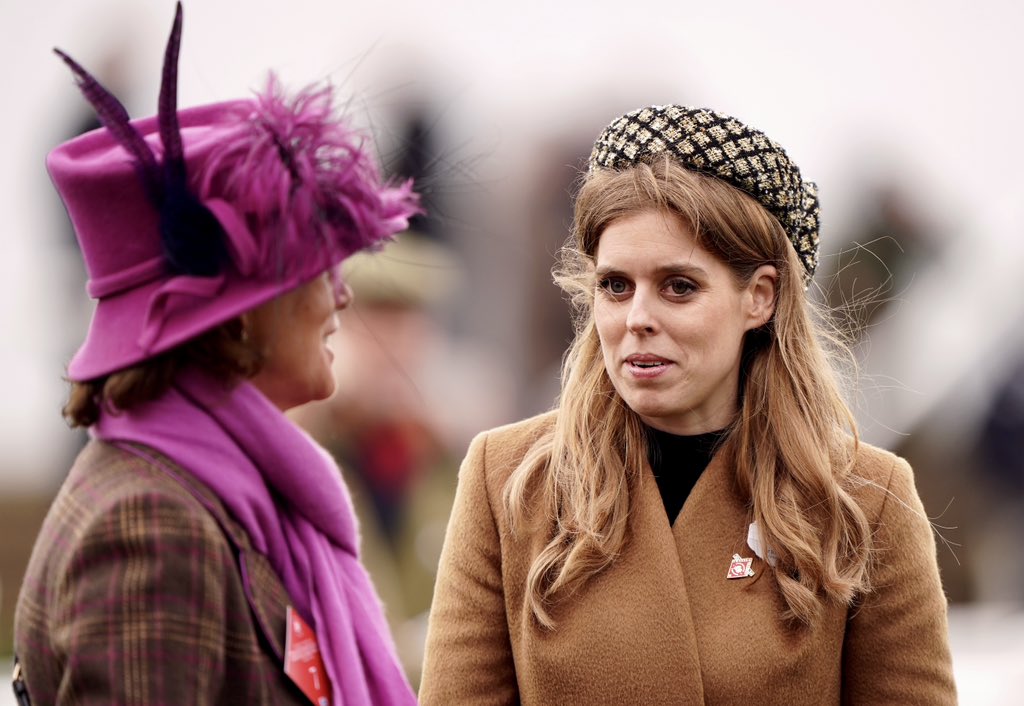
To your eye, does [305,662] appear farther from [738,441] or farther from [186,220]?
[738,441]

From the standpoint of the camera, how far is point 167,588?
1978mm

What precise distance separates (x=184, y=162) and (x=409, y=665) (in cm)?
351

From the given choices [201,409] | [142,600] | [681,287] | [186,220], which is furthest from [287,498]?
[681,287]

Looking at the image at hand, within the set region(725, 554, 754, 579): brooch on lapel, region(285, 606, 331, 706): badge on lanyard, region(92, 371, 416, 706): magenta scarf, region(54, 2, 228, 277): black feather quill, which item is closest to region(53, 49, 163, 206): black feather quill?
region(54, 2, 228, 277): black feather quill

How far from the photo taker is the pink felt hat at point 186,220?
210 centimetres

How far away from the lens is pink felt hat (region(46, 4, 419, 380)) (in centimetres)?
210

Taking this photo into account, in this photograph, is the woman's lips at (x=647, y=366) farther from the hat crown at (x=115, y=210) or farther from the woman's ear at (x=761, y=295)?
the hat crown at (x=115, y=210)

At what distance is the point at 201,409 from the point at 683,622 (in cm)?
115

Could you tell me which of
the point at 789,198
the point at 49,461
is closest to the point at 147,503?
the point at 789,198

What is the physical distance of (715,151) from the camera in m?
2.89

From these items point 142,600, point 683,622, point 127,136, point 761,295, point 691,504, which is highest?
point 127,136

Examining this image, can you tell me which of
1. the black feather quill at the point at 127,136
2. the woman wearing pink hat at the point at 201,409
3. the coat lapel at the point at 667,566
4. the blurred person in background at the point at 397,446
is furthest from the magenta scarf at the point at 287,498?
the blurred person in background at the point at 397,446

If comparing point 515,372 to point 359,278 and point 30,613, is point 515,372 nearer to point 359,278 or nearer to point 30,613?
point 359,278

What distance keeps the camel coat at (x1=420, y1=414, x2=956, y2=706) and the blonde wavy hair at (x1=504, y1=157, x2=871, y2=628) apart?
0.04 meters
